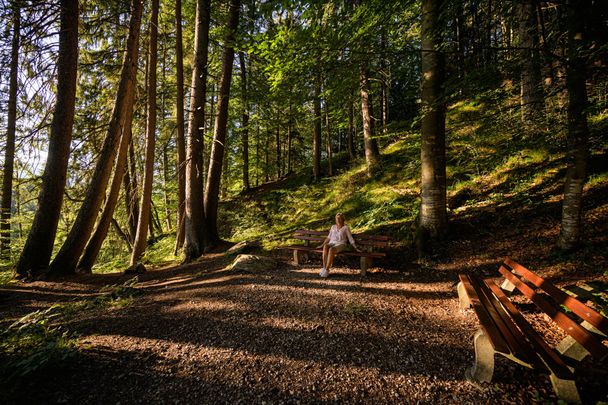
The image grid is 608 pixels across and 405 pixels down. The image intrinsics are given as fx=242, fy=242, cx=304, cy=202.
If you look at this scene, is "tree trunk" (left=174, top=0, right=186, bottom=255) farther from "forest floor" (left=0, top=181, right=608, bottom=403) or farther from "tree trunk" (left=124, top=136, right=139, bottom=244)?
"forest floor" (left=0, top=181, right=608, bottom=403)

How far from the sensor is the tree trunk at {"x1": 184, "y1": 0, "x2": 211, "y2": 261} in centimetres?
770

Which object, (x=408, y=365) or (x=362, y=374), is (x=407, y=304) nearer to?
(x=408, y=365)

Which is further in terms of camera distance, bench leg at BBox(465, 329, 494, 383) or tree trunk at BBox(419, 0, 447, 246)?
tree trunk at BBox(419, 0, 447, 246)

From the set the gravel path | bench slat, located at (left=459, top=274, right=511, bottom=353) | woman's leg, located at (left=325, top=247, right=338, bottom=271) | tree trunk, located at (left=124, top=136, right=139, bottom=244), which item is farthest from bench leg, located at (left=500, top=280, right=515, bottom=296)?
Result: tree trunk, located at (left=124, top=136, right=139, bottom=244)

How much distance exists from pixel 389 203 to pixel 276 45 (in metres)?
5.85

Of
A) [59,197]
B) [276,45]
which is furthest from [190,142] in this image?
[276,45]

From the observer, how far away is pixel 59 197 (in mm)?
6559

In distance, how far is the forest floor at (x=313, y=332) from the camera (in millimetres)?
2375

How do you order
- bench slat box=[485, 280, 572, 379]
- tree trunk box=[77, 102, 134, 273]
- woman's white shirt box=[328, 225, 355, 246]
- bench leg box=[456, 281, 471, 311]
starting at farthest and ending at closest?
1. tree trunk box=[77, 102, 134, 273]
2. woman's white shirt box=[328, 225, 355, 246]
3. bench leg box=[456, 281, 471, 311]
4. bench slat box=[485, 280, 572, 379]

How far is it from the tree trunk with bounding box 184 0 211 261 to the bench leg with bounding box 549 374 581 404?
8392 millimetres

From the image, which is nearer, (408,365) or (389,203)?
(408,365)

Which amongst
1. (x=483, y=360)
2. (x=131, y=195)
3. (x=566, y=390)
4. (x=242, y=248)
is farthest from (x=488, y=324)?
(x=131, y=195)

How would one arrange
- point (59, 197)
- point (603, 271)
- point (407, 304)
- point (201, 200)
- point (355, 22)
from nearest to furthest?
1. point (603, 271)
2. point (407, 304)
3. point (355, 22)
4. point (59, 197)
5. point (201, 200)

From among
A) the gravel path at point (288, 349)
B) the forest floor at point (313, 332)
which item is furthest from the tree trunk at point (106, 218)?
the gravel path at point (288, 349)
